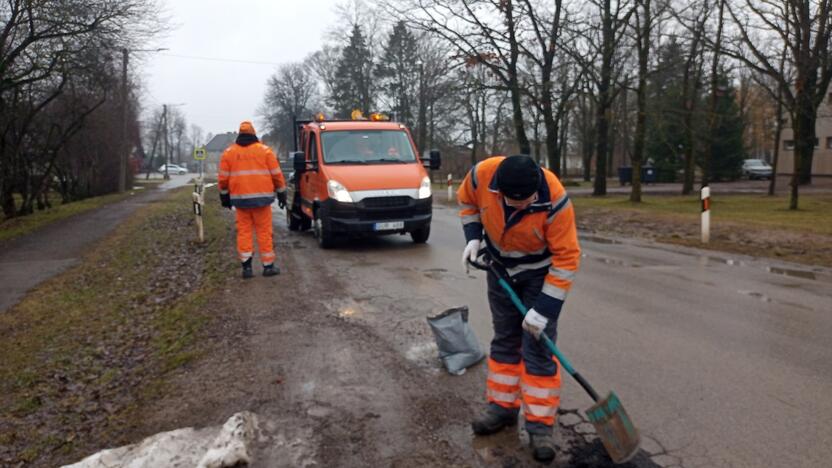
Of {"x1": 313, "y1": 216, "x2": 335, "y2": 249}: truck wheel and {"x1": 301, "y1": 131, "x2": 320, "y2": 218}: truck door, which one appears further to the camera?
{"x1": 301, "y1": 131, "x2": 320, "y2": 218}: truck door

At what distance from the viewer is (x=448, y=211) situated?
21.9 m

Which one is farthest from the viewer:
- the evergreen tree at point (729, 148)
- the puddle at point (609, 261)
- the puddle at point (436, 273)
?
the evergreen tree at point (729, 148)

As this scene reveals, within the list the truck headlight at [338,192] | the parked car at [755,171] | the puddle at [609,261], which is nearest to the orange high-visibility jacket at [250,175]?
the truck headlight at [338,192]

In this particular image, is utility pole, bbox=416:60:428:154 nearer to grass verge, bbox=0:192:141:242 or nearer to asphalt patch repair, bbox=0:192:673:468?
grass verge, bbox=0:192:141:242

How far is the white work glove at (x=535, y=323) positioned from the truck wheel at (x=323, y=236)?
8044mm

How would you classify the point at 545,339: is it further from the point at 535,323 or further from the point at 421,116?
the point at 421,116

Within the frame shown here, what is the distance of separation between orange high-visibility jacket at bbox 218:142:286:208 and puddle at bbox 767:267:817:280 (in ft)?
23.8

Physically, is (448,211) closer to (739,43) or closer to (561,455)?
(739,43)

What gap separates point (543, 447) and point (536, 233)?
1168 mm

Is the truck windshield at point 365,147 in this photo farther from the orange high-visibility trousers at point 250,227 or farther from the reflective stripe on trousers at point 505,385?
the reflective stripe on trousers at point 505,385

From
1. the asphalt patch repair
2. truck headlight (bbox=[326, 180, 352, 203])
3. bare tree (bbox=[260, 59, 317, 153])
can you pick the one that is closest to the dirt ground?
the asphalt patch repair

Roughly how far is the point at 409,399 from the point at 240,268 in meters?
5.85

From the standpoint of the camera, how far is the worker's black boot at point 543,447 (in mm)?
3600

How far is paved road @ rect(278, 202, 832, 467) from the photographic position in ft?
13.1
